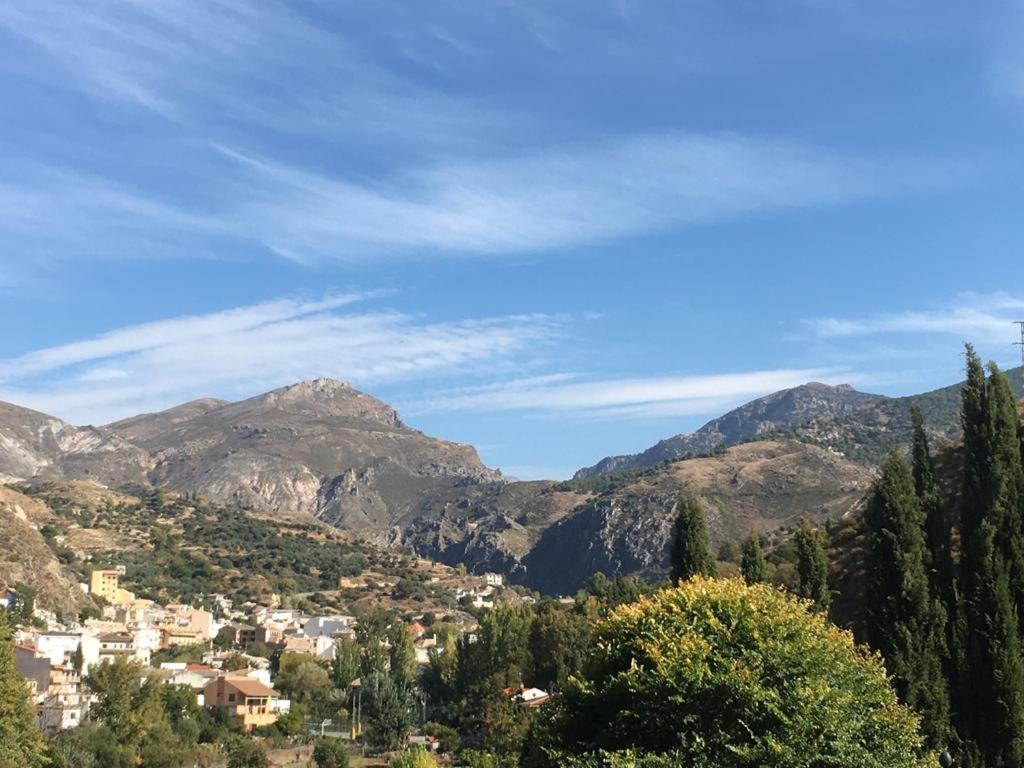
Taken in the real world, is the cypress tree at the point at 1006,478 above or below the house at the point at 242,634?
above

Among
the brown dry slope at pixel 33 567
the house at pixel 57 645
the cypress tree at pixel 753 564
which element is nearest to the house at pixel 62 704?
the house at pixel 57 645

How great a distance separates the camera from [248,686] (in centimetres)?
6375

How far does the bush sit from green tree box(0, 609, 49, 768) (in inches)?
1005

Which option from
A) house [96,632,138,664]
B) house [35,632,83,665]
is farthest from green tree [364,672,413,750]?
house [96,632,138,664]

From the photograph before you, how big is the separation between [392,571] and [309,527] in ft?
104

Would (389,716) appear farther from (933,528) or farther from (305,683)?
(933,528)

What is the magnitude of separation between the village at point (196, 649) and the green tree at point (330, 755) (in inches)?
166

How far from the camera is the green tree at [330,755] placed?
5038 centimetres

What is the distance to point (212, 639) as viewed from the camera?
306 feet

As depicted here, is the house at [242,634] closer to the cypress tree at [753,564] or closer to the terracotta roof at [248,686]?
the terracotta roof at [248,686]

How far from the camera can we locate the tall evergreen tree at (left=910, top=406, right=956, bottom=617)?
23.4 metres

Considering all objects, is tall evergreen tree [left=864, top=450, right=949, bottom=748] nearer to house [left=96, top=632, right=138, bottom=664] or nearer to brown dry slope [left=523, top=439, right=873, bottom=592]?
house [left=96, top=632, right=138, bottom=664]

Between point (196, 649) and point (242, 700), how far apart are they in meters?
26.1

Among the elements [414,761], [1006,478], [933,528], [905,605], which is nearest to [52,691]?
[414,761]
